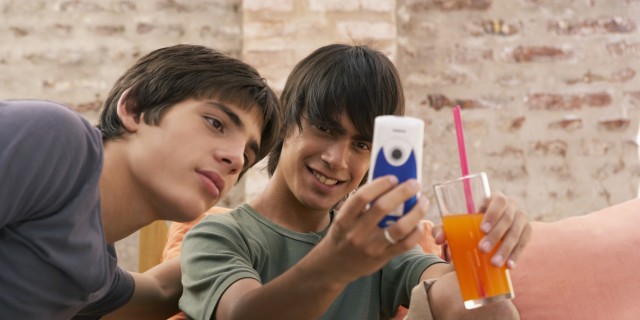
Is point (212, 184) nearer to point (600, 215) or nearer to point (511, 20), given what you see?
point (600, 215)

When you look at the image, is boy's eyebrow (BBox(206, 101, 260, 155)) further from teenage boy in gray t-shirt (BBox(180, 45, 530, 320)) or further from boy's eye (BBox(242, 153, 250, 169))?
teenage boy in gray t-shirt (BBox(180, 45, 530, 320))

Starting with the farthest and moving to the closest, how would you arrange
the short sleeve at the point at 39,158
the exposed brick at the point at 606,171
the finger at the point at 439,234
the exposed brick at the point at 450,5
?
the exposed brick at the point at 450,5 < the exposed brick at the point at 606,171 < the finger at the point at 439,234 < the short sleeve at the point at 39,158

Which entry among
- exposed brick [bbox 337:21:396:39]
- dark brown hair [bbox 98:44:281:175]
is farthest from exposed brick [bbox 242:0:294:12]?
dark brown hair [bbox 98:44:281:175]

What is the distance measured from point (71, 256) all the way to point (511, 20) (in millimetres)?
2543

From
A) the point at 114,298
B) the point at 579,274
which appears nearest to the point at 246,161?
the point at 114,298

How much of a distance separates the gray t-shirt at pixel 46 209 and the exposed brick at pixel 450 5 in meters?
2.32

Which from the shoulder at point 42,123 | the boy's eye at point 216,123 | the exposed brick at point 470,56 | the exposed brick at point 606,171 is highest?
the shoulder at point 42,123

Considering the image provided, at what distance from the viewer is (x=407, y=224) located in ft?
3.25

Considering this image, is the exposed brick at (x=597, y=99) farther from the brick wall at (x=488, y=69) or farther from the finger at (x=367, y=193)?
the finger at (x=367, y=193)

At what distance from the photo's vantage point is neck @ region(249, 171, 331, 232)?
5.78ft

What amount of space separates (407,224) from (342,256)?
0.36 feet

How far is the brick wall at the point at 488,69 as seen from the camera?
10.7ft

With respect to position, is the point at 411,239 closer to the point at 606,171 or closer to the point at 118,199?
the point at 118,199

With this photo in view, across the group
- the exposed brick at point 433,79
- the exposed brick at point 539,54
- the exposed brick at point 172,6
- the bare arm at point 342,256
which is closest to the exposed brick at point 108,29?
the exposed brick at point 172,6
